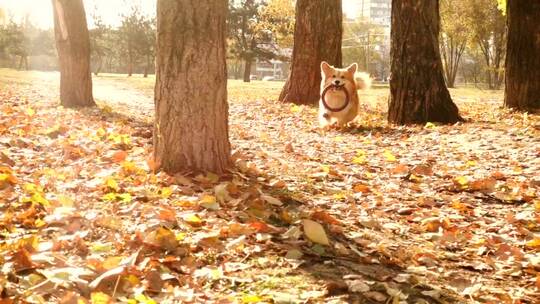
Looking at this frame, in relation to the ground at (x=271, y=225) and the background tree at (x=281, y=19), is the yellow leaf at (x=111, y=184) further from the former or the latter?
the background tree at (x=281, y=19)

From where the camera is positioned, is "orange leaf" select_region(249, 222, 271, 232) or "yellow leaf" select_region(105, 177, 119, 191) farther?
"yellow leaf" select_region(105, 177, 119, 191)

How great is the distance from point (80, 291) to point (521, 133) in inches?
247

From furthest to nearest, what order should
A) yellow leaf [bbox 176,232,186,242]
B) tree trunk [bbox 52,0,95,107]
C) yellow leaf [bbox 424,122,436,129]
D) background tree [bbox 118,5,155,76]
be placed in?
background tree [bbox 118,5,155,76], tree trunk [bbox 52,0,95,107], yellow leaf [bbox 424,122,436,129], yellow leaf [bbox 176,232,186,242]

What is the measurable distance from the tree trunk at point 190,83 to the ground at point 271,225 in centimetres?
26

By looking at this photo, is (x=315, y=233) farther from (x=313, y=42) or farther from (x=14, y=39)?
(x=14, y=39)

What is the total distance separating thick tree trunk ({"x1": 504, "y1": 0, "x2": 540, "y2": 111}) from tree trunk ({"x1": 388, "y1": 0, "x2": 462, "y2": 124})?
1683mm

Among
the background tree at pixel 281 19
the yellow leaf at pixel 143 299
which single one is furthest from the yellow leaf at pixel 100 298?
the background tree at pixel 281 19

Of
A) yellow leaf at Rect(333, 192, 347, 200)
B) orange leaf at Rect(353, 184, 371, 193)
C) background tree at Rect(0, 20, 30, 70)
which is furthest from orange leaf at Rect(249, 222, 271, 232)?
background tree at Rect(0, 20, 30, 70)

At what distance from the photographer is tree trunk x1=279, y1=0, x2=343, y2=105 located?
11562mm

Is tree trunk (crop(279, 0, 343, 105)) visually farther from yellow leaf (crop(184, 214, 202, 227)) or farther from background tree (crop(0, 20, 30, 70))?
background tree (crop(0, 20, 30, 70))

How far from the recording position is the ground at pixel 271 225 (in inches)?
97.2

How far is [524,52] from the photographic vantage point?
30.1 ft

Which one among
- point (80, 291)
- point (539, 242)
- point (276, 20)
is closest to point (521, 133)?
point (539, 242)

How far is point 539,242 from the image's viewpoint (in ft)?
11.0
